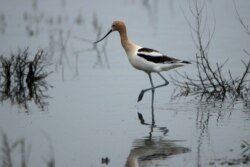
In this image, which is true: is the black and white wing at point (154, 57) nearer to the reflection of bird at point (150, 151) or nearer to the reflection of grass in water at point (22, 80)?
the reflection of grass in water at point (22, 80)

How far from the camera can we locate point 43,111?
9375 mm

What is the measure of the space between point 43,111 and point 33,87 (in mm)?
1663

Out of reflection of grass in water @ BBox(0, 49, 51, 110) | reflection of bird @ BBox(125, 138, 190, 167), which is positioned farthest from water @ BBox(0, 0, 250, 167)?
reflection of grass in water @ BBox(0, 49, 51, 110)

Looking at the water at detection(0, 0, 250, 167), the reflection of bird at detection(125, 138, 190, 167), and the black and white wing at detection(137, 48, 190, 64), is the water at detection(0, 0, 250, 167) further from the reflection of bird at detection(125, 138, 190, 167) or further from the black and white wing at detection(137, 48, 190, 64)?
the black and white wing at detection(137, 48, 190, 64)

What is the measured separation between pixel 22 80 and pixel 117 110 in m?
2.32

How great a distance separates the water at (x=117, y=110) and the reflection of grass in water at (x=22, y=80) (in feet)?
0.78

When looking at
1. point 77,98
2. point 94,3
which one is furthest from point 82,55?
point 94,3

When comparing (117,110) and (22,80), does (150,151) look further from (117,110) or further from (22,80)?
(22,80)

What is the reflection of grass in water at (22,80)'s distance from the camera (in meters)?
10.4

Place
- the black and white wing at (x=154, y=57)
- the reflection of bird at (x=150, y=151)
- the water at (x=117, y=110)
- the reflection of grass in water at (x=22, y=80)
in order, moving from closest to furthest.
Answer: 1. the reflection of bird at (x=150, y=151)
2. the water at (x=117, y=110)
3. the black and white wing at (x=154, y=57)
4. the reflection of grass in water at (x=22, y=80)

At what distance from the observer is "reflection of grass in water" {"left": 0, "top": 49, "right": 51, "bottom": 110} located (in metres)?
→ 10.4

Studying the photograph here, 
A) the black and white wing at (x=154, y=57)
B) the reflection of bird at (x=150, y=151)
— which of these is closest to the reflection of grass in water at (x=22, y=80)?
the black and white wing at (x=154, y=57)

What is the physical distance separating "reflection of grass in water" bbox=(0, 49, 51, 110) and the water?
24 centimetres

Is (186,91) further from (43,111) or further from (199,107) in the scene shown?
(43,111)
